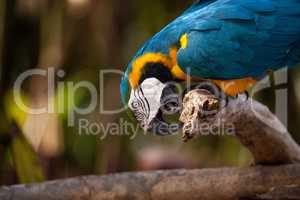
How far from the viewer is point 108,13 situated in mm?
2191

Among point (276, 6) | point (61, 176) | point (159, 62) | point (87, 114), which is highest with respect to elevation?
point (276, 6)

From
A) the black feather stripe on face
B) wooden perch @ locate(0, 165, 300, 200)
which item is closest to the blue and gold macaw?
the black feather stripe on face

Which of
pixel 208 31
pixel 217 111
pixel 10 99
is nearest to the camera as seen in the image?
pixel 217 111

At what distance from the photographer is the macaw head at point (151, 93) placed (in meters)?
1.27

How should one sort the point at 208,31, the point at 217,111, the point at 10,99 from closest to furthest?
the point at 217,111, the point at 208,31, the point at 10,99

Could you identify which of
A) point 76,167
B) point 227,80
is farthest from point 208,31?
point 76,167

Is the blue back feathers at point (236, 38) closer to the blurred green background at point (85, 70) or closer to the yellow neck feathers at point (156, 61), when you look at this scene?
the yellow neck feathers at point (156, 61)

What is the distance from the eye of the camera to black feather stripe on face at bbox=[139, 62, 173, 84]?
4.42ft

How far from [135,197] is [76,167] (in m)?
0.86

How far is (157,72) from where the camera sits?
1376 mm

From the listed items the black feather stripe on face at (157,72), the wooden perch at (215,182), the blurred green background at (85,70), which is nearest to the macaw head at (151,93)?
the black feather stripe on face at (157,72)

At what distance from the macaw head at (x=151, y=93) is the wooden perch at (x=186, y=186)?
0.56ft

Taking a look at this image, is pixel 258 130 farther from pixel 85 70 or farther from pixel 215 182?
pixel 85 70

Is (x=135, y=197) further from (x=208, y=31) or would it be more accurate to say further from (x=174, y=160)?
(x=174, y=160)
